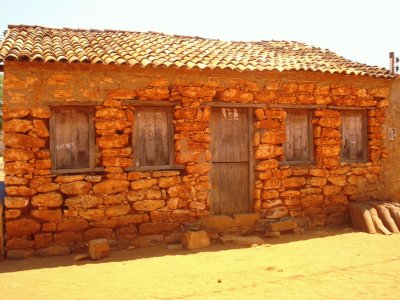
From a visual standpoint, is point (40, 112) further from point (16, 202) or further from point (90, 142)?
point (16, 202)

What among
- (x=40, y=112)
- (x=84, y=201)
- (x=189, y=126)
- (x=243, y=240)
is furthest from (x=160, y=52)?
(x=243, y=240)

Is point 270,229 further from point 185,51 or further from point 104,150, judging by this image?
point 185,51

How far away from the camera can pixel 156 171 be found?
21.8 ft

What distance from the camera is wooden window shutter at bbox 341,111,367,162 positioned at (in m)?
8.14

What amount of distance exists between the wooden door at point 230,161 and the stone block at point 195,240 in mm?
842

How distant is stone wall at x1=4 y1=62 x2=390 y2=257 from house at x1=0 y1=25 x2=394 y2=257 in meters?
0.02

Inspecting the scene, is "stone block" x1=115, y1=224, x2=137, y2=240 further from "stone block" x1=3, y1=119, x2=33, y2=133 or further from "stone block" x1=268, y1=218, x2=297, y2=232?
"stone block" x1=268, y1=218, x2=297, y2=232

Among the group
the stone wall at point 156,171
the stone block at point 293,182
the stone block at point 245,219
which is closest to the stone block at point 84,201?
the stone wall at point 156,171

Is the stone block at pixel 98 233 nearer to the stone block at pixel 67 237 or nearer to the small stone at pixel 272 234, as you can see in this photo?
the stone block at pixel 67 237

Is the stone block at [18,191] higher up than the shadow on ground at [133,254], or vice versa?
the stone block at [18,191]

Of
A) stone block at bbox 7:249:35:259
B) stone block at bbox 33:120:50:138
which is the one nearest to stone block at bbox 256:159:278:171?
stone block at bbox 33:120:50:138

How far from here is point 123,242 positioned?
6391 millimetres

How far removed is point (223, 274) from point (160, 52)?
14.1 feet

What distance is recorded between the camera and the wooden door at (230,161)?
717cm
